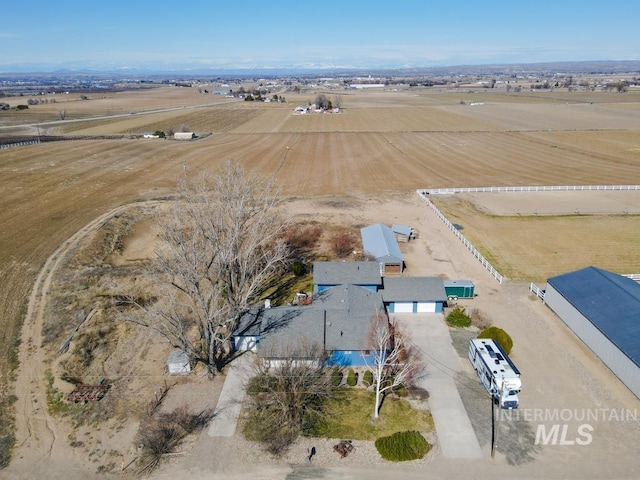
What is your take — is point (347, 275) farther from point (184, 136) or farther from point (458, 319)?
point (184, 136)

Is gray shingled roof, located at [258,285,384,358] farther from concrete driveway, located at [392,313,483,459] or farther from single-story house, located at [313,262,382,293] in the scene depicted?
concrete driveway, located at [392,313,483,459]

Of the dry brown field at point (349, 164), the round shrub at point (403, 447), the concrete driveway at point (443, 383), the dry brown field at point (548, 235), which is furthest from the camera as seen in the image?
the dry brown field at point (349, 164)

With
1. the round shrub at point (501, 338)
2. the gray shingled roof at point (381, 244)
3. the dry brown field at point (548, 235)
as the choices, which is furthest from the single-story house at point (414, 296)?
the dry brown field at point (548, 235)

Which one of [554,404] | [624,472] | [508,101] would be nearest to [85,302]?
[554,404]

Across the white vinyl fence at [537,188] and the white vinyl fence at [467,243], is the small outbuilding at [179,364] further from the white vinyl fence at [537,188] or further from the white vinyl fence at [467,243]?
the white vinyl fence at [537,188]

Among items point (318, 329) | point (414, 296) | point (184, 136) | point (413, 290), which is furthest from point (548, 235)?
point (184, 136)

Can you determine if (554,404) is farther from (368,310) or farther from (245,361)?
(245,361)
